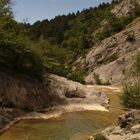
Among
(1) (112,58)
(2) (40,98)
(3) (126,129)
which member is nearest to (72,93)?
(2) (40,98)

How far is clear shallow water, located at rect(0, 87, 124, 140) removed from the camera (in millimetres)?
32719

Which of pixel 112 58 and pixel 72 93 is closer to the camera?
pixel 72 93

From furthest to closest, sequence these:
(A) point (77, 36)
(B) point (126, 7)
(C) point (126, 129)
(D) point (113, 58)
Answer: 1. (A) point (77, 36)
2. (B) point (126, 7)
3. (D) point (113, 58)
4. (C) point (126, 129)

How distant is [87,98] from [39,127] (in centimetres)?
1522

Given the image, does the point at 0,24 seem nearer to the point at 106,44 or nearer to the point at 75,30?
the point at 106,44

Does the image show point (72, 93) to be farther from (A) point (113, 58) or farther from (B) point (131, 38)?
(B) point (131, 38)

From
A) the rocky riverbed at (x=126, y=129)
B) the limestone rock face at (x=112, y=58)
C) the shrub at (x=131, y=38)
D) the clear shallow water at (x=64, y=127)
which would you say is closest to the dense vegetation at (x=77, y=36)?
the shrub at (x=131, y=38)

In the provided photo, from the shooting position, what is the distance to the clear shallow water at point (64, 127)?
107 ft

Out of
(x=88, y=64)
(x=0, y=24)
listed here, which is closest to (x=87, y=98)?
(x=0, y=24)

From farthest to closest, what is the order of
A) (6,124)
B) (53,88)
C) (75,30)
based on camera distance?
(75,30) → (53,88) → (6,124)

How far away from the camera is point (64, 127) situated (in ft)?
123

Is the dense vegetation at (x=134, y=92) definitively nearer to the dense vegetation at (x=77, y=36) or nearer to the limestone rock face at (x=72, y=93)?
the limestone rock face at (x=72, y=93)

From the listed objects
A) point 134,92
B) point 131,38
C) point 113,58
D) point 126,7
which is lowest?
point 134,92

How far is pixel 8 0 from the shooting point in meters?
47.4
